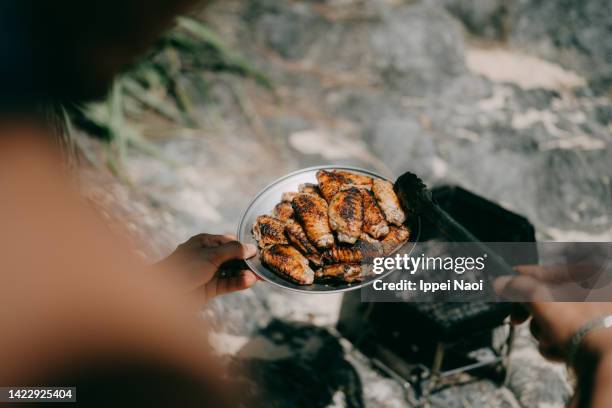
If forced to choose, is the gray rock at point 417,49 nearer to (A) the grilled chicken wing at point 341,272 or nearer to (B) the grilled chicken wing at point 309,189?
(B) the grilled chicken wing at point 309,189

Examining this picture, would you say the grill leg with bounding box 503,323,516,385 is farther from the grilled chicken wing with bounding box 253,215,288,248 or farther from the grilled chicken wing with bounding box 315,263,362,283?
the grilled chicken wing with bounding box 253,215,288,248

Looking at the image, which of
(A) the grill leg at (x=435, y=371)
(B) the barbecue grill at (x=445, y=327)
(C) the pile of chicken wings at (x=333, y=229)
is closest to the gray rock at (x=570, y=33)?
(B) the barbecue grill at (x=445, y=327)

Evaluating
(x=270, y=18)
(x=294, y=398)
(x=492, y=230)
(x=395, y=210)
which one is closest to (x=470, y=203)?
(x=492, y=230)

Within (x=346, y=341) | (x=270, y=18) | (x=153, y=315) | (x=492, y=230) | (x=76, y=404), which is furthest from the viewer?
(x=270, y=18)

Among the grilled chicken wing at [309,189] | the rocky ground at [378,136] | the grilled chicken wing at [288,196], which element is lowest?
the grilled chicken wing at [288,196]

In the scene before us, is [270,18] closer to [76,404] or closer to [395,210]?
[395,210]

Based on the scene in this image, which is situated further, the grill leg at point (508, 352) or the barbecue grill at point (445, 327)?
the grill leg at point (508, 352)

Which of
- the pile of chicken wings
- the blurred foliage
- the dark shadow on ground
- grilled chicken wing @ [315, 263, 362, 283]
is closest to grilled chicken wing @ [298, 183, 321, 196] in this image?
the pile of chicken wings
